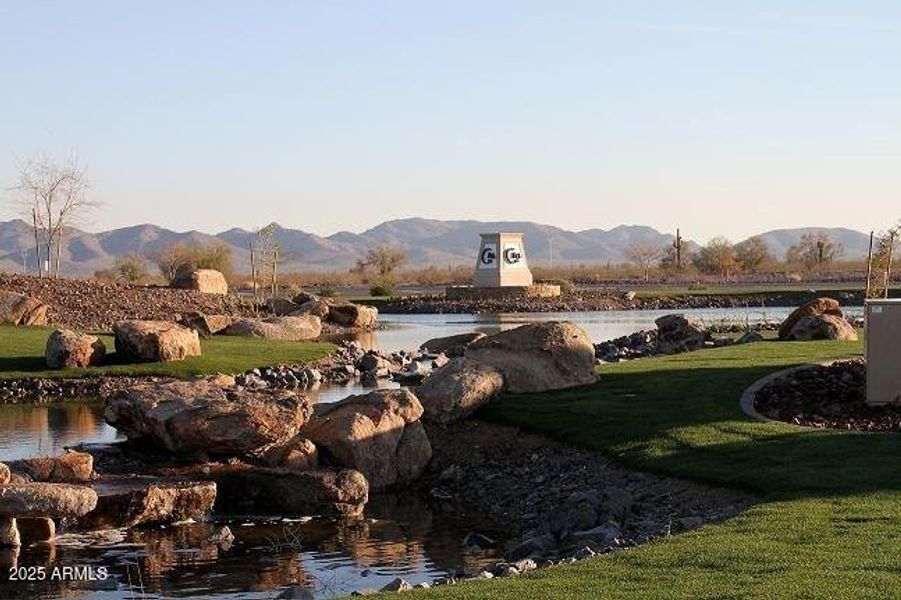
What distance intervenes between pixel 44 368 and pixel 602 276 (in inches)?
3598

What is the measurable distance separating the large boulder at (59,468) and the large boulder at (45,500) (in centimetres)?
196

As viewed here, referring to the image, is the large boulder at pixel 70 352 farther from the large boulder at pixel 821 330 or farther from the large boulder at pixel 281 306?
the large boulder at pixel 281 306

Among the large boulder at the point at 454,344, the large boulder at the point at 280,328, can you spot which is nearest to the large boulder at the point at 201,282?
the large boulder at the point at 280,328

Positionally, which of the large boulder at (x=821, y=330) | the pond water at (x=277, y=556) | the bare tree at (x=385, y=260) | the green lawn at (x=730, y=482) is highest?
the bare tree at (x=385, y=260)

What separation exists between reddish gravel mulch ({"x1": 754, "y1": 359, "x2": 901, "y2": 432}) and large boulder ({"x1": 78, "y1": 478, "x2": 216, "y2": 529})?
9.14 metres

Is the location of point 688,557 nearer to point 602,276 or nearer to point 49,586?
point 49,586

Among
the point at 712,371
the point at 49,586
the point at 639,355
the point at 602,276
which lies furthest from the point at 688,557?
the point at 602,276

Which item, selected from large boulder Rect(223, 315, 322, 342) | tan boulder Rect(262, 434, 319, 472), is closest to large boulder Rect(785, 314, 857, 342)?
large boulder Rect(223, 315, 322, 342)

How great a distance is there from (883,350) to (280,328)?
29.1 meters

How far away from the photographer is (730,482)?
1814cm

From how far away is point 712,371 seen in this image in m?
27.2

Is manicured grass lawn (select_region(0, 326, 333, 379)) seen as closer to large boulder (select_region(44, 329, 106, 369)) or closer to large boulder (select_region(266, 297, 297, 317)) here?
large boulder (select_region(44, 329, 106, 369))

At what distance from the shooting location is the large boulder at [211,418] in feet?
68.1

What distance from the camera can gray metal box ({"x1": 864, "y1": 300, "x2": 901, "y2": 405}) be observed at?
21.8m
